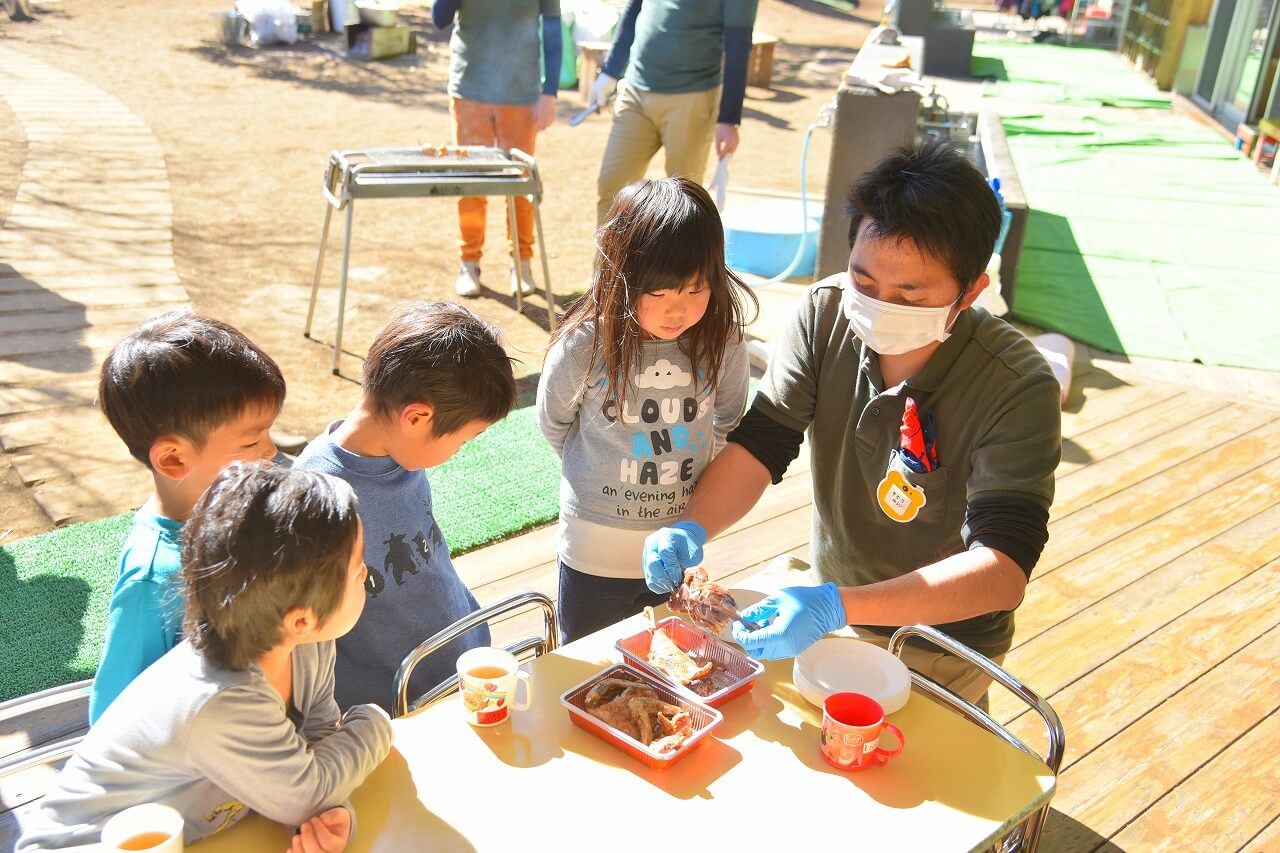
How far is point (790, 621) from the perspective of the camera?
164 cm

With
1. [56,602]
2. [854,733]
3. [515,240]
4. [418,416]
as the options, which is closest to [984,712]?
[854,733]

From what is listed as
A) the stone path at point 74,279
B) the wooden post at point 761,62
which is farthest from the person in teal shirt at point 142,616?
the wooden post at point 761,62

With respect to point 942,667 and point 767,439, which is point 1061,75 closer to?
point 767,439

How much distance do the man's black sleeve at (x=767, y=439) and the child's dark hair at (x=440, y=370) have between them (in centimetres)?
55

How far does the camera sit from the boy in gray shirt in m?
1.23

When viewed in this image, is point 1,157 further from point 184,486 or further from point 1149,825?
point 1149,825

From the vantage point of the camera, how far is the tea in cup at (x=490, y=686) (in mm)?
1493

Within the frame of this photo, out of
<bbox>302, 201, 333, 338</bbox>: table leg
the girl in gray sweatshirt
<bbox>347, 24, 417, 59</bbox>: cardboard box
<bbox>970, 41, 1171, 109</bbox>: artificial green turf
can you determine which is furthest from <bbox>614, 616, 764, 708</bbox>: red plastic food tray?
<bbox>347, 24, 417, 59</bbox>: cardboard box

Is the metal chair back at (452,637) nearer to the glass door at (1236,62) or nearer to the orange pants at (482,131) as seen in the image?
the orange pants at (482,131)

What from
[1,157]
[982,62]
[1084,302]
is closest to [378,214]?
[1,157]

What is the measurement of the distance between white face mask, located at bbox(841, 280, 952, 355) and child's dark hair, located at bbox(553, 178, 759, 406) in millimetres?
265

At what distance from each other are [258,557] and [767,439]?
121cm

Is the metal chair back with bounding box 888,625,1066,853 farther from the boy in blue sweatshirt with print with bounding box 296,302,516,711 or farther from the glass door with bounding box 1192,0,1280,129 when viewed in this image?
the glass door with bounding box 1192,0,1280,129

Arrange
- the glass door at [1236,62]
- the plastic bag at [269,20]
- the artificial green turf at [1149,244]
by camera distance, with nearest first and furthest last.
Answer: the artificial green turf at [1149,244] → the glass door at [1236,62] → the plastic bag at [269,20]
